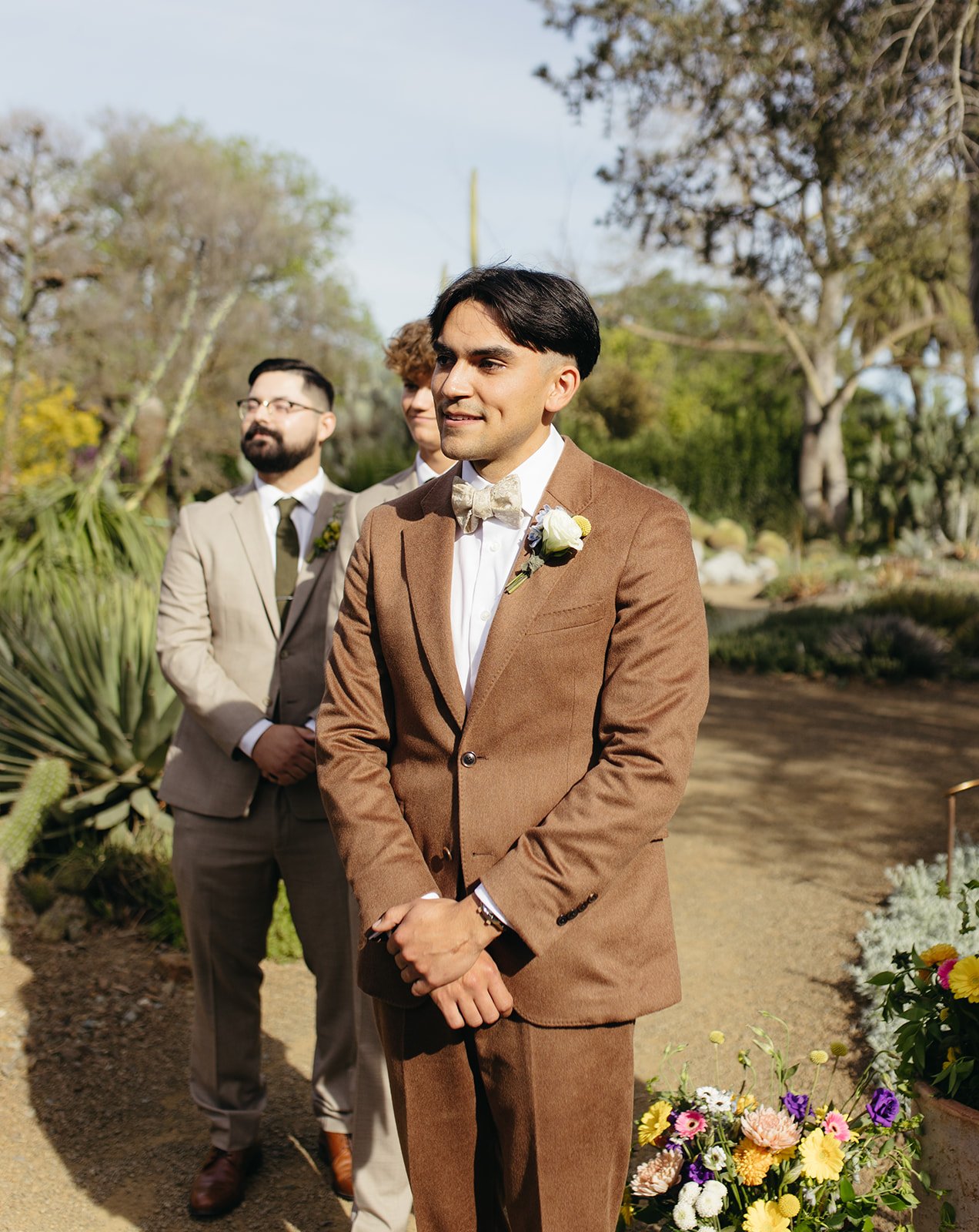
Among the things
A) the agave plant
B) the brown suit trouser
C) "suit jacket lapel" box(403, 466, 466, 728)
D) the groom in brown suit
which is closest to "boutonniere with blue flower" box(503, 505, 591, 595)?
the groom in brown suit

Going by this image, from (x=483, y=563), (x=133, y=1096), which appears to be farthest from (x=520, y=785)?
(x=133, y=1096)

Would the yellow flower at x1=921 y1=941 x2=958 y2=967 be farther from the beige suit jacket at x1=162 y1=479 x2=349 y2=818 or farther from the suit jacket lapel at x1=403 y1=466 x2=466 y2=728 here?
the beige suit jacket at x1=162 y1=479 x2=349 y2=818

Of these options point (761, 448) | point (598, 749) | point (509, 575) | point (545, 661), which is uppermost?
point (761, 448)

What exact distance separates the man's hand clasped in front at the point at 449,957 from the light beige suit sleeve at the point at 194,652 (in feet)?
4.63

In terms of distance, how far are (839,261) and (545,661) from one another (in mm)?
11977

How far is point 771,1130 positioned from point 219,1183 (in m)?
1.74

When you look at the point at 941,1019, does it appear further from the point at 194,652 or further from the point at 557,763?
the point at 194,652

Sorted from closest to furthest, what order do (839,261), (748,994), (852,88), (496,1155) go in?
(496,1155)
(748,994)
(852,88)
(839,261)

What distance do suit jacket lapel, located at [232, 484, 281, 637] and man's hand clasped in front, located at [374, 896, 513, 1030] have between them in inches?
64.3

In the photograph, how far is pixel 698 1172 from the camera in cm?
256

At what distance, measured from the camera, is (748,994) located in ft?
14.8

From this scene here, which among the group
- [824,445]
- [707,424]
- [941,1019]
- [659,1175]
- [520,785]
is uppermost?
[707,424]

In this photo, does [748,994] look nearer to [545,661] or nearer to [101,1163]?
[101,1163]

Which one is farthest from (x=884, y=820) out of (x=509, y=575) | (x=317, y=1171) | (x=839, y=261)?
(x=839, y=261)
